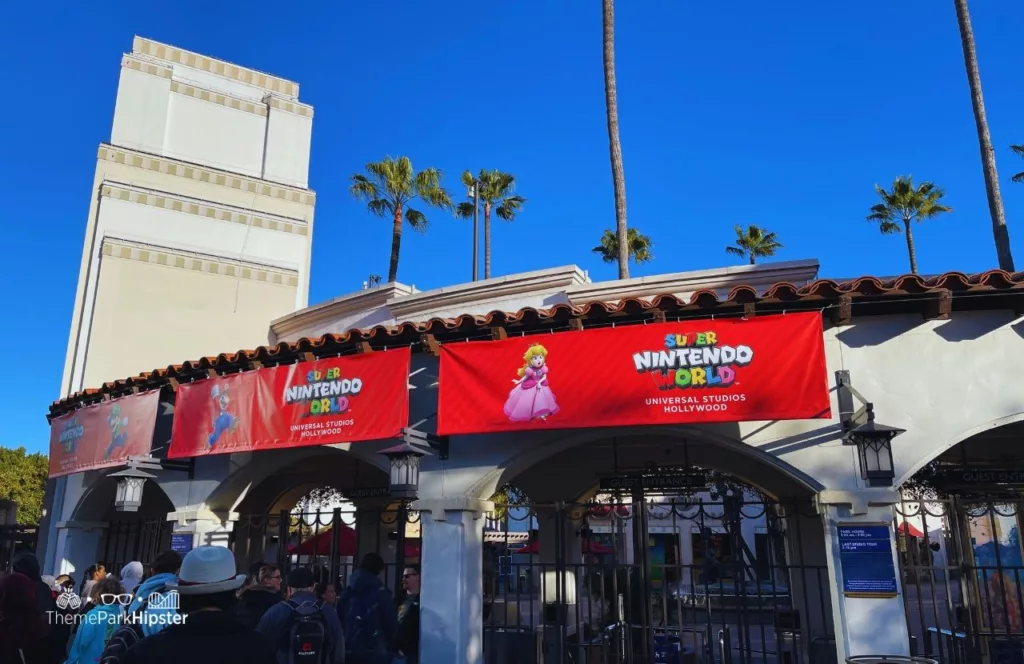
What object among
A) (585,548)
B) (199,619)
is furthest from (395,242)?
(199,619)

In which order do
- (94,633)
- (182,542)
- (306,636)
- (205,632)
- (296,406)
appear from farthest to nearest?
(182,542) → (296,406) → (306,636) → (94,633) → (205,632)

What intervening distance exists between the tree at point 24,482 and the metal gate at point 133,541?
26.0 m

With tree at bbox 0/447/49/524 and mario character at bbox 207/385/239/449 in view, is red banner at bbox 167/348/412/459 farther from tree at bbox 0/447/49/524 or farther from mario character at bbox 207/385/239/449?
tree at bbox 0/447/49/524

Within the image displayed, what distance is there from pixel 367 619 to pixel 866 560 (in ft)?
16.0

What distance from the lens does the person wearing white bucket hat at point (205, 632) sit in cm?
288

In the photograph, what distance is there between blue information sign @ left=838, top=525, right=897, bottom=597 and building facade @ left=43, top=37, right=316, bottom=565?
15.0m

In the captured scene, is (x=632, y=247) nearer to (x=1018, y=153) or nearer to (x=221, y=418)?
(x=1018, y=153)

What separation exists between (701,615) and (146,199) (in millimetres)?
18857

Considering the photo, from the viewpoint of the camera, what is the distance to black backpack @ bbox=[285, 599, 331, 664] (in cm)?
525

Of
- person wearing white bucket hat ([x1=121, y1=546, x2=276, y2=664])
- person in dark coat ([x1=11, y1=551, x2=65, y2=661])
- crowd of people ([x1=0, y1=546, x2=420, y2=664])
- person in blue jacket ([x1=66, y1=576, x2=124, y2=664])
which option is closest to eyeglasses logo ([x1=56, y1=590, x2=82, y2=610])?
crowd of people ([x1=0, y1=546, x2=420, y2=664])

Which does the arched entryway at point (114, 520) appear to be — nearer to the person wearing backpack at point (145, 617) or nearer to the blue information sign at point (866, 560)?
the person wearing backpack at point (145, 617)

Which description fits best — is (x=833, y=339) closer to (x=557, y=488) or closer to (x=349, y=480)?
(x=557, y=488)

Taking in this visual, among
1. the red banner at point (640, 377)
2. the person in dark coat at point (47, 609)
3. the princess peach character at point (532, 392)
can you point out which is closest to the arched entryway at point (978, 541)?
the red banner at point (640, 377)

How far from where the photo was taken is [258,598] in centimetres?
600
